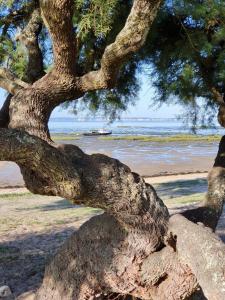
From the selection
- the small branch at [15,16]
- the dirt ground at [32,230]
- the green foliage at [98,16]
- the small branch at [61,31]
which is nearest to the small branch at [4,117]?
the small branch at [61,31]

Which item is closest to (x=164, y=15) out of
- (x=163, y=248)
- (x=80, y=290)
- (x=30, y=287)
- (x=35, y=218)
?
(x=163, y=248)

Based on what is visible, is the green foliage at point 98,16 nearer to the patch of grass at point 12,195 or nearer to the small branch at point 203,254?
the small branch at point 203,254

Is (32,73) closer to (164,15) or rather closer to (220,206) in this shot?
(164,15)

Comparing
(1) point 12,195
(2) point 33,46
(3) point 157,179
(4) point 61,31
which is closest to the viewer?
(4) point 61,31

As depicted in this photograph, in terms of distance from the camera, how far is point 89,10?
436 centimetres

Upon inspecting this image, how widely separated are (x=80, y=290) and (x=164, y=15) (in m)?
3.12

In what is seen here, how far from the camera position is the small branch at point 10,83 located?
14.0 ft

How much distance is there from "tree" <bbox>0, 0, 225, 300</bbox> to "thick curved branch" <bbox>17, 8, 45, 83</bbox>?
16.6 inches

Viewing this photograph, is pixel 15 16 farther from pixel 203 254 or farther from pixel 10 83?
pixel 203 254

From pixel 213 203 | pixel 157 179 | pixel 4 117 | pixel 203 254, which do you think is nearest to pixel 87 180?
pixel 203 254

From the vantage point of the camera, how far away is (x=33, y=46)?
504 centimetres

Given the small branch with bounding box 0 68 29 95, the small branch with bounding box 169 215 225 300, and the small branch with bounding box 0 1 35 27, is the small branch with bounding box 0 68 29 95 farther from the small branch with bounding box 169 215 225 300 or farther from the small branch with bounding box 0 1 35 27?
the small branch with bounding box 169 215 225 300

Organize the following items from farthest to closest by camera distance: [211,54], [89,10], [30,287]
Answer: [30,287] → [211,54] → [89,10]

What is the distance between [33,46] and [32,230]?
561 cm
